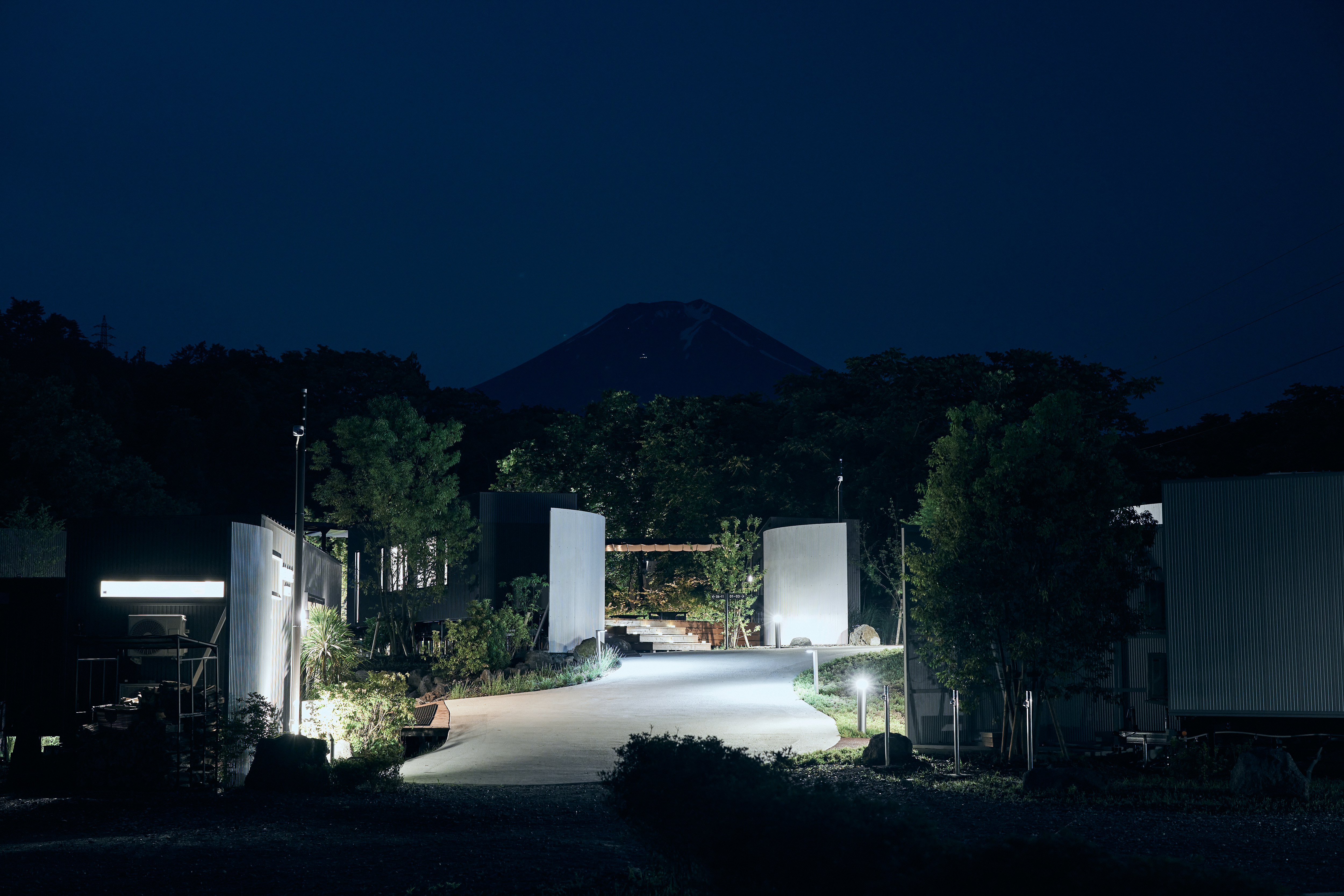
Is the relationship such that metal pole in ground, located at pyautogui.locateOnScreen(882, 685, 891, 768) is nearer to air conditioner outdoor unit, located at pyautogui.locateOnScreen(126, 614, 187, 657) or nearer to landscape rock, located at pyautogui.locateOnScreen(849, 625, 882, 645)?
air conditioner outdoor unit, located at pyautogui.locateOnScreen(126, 614, 187, 657)

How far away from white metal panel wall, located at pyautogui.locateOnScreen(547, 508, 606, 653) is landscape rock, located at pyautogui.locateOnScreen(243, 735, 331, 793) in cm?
1319

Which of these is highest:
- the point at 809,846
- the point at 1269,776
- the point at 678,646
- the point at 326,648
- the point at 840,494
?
the point at 840,494

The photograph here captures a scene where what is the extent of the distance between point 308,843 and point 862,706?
7330 millimetres

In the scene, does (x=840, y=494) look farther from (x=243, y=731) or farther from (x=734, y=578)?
(x=243, y=731)

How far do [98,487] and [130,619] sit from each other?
25728 millimetres

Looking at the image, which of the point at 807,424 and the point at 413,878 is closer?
the point at 413,878

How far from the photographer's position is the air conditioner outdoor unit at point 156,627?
37.9 feet

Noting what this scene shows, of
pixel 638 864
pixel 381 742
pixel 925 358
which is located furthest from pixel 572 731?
pixel 925 358

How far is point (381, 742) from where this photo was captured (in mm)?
12398

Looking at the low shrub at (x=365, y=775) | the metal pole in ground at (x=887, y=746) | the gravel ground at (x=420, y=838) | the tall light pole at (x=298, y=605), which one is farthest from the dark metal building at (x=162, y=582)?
the metal pole in ground at (x=887, y=746)

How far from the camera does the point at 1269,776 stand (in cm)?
985

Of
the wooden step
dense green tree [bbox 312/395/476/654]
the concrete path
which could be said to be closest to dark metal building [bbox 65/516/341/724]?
the concrete path

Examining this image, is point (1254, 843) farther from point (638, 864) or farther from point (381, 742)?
point (381, 742)

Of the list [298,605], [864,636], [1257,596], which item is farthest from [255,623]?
[864,636]
